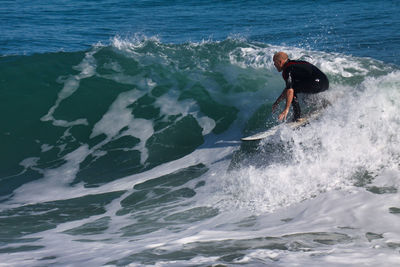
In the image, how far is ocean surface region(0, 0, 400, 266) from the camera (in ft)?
16.6

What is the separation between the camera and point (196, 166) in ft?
28.5

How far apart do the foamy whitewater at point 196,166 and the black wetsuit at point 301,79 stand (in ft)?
1.25

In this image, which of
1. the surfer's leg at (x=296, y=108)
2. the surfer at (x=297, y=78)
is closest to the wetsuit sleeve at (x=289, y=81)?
the surfer at (x=297, y=78)

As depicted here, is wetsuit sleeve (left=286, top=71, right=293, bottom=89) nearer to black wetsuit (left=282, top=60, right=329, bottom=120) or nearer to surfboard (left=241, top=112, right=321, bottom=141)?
black wetsuit (left=282, top=60, right=329, bottom=120)

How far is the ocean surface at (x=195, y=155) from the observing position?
5.07m

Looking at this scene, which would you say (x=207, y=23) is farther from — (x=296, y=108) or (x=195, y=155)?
(x=296, y=108)

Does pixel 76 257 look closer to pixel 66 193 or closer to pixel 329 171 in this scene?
pixel 66 193

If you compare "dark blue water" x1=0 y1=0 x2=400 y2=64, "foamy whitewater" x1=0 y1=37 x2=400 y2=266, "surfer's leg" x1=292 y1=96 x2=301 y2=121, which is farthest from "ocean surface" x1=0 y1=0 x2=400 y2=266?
"surfer's leg" x1=292 y1=96 x2=301 y2=121

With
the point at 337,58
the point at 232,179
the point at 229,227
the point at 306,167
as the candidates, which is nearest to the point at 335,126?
the point at 306,167

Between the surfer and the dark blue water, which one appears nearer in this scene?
the surfer

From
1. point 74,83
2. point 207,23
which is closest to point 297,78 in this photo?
point 74,83

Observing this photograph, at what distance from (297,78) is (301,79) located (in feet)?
0.24

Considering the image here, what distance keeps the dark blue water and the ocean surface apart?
152 mm

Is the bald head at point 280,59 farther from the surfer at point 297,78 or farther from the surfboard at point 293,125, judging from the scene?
the surfboard at point 293,125
